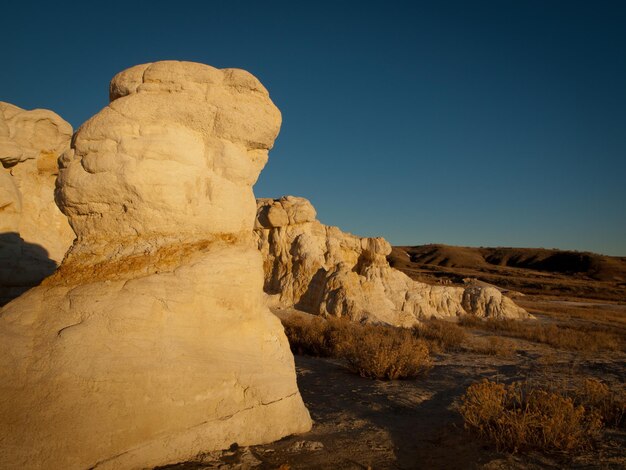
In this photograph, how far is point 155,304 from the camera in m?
3.16

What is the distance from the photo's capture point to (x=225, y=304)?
357 cm

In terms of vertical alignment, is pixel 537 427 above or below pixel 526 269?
below

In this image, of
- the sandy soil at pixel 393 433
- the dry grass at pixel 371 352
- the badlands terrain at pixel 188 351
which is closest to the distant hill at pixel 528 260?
the dry grass at pixel 371 352

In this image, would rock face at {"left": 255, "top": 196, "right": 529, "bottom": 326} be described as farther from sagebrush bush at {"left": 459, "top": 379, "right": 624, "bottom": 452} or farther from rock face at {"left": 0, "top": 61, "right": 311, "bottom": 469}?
rock face at {"left": 0, "top": 61, "right": 311, "bottom": 469}

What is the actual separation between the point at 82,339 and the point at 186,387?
81cm

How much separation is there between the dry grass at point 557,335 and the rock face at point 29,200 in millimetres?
12272

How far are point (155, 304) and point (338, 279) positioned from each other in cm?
1058

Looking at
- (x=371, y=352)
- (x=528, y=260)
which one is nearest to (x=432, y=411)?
(x=371, y=352)

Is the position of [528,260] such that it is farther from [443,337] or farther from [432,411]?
[432,411]

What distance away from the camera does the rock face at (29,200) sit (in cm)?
757

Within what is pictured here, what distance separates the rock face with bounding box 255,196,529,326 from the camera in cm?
1328

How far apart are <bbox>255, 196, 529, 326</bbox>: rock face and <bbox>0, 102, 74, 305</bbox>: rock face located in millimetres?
7344

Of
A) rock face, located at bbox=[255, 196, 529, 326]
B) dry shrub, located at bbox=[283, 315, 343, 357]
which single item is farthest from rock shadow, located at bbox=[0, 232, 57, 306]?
rock face, located at bbox=[255, 196, 529, 326]

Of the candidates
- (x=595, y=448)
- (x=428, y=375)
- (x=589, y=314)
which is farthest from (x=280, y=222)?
(x=589, y=314)
